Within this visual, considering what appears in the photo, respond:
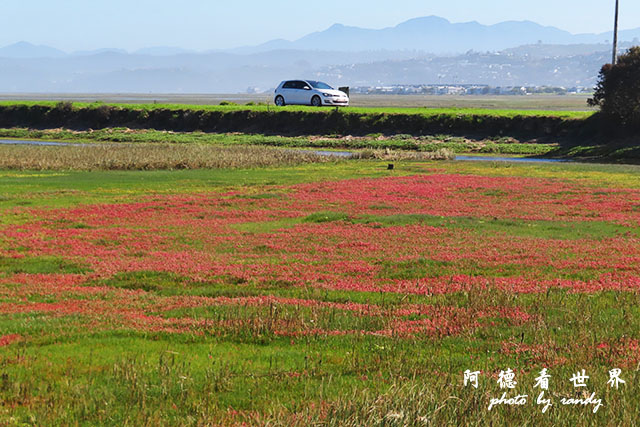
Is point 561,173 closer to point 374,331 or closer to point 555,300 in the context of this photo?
point 555,300

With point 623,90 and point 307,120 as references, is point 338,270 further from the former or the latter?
point 307,120

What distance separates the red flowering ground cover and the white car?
2353 inches

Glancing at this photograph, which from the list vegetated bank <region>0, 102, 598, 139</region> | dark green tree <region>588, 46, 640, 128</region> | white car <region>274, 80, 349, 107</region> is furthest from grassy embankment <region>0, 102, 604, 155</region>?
dark green tree <region>588, 46, 640, 128</region>

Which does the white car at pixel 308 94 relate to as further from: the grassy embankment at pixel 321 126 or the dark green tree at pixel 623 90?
the dark green tree at pixel 623 90

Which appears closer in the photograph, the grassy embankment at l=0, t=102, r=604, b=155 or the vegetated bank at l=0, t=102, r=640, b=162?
the vegetated bank at l=0, t=102, r=640, b=162

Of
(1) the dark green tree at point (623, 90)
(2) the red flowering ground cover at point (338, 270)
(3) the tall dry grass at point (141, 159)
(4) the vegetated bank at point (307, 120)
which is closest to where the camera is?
(2) the red flowering ground cover at point (338, 270)

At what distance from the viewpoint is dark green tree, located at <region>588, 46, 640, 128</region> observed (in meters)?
70.1

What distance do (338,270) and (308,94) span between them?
78.5m

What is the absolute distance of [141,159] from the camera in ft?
201

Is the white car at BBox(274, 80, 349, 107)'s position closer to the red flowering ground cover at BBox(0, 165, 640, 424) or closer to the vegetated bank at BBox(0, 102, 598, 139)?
the vegetated bank at BBox(0, 102, 598, 139)

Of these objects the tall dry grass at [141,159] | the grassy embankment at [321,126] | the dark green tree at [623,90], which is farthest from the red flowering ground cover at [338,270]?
the grassy embankment at [321,126]

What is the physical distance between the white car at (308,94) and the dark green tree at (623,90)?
108ft

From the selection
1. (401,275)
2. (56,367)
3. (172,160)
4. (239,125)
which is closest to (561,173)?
(172,160)

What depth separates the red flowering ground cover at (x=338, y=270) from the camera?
14375mm
